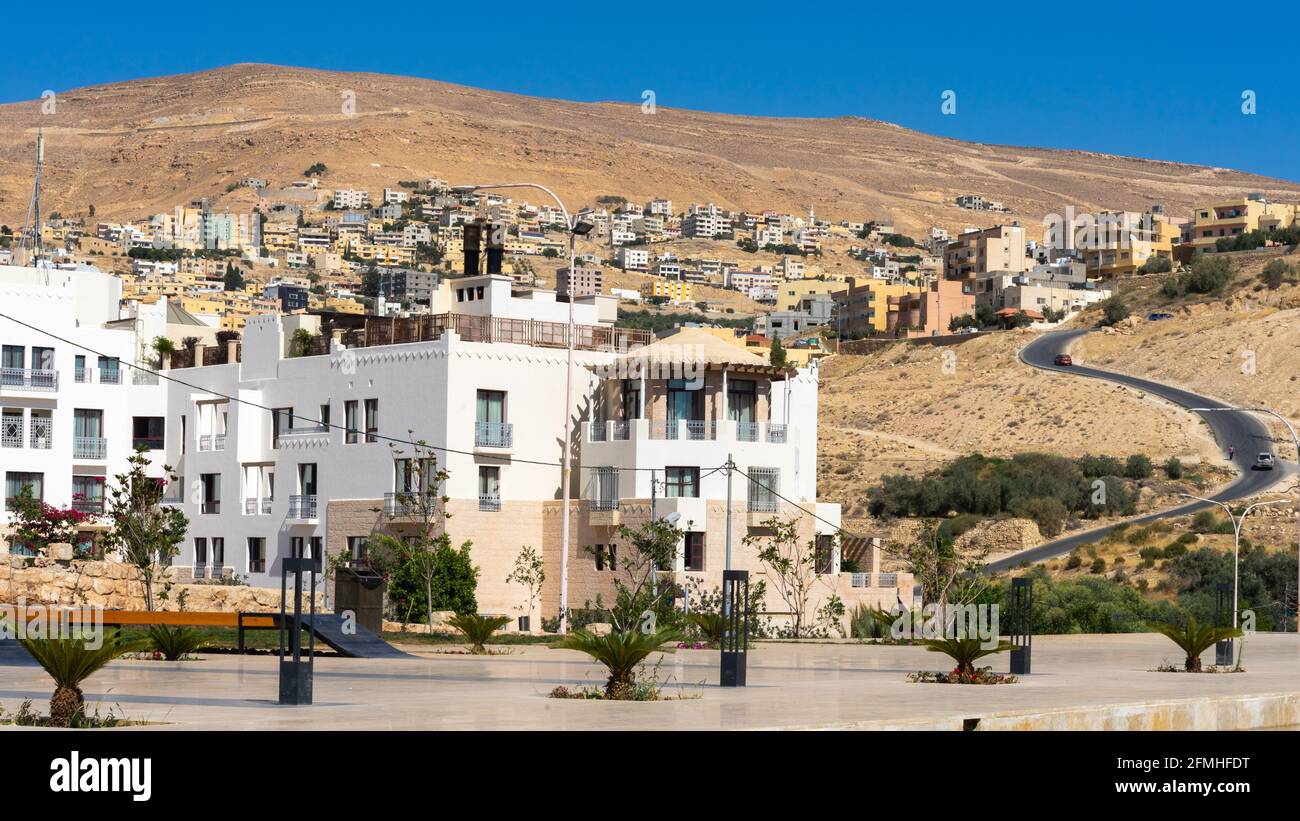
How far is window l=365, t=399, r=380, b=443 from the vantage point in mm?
48562

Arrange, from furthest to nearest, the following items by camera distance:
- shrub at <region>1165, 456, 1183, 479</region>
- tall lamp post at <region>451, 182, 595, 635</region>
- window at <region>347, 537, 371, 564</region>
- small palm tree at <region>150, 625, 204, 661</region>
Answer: shrub at <region>1165, 456, 1183, 479</region>, window at <region>347, 537, 371, 564</region>, tall lamp post at <region>451, 182, 595, 635</region>, small palm tree at <region>150, 625, 204, 661</region>

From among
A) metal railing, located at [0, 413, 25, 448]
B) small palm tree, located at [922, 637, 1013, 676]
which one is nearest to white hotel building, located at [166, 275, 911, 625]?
metal railing, located at [0, 413, 25, 448]

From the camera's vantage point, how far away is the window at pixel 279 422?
169ft

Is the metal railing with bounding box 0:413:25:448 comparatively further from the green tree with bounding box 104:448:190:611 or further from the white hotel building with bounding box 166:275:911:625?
the white hotel building with bounding box 166:275:911:625

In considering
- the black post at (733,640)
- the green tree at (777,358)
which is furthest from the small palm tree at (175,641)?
the green tree at (777,358)

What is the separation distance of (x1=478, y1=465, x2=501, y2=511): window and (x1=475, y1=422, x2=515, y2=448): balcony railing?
584 mm

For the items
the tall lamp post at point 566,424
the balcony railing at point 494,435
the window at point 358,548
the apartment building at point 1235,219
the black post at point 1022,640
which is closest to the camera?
the black post at point 1022,640

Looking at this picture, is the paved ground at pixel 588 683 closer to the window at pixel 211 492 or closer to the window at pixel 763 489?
the window at pixel 763 489

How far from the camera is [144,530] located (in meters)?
44.3

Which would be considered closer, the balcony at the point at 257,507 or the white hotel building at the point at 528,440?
the white hotel building at the point at 528,440

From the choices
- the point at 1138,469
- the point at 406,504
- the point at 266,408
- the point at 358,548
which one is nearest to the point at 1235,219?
the point at 1138,469

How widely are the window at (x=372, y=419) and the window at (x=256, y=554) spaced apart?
506 centimetres
